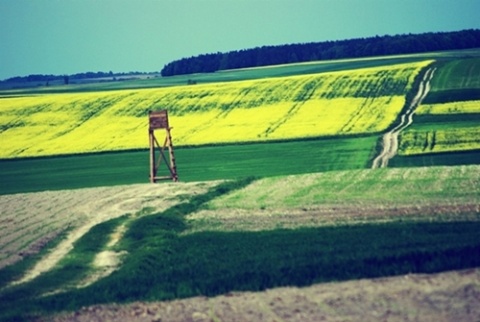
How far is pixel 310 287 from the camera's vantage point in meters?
17.9

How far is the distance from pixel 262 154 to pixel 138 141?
11.4m

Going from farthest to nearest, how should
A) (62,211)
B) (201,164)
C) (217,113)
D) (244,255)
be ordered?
(217,113) → (201,164) → (62,211) → (244,255)

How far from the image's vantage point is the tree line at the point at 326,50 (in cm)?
13612

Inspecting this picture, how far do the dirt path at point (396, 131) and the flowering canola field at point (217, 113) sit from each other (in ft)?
2.81

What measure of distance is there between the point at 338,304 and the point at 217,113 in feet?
151

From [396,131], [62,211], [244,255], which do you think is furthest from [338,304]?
[396,131]

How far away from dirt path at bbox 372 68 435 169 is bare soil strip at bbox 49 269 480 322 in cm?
2081

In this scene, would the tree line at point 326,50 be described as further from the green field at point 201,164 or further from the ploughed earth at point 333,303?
the ploughed earth at point 333,303

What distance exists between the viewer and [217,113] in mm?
62219

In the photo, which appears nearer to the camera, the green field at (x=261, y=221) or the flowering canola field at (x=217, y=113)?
the green field at (x=261, y=221)

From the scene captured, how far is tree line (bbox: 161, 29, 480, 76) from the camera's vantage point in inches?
5359

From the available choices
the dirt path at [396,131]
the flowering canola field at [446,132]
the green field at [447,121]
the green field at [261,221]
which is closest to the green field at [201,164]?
the green field at [261,221]

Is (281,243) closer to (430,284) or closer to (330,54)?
(430,284)

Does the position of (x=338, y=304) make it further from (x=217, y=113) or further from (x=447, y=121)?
(x=217, y=113)
